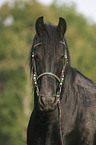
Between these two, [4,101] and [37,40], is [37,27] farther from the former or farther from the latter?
[4,101]

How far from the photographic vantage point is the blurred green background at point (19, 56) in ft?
106

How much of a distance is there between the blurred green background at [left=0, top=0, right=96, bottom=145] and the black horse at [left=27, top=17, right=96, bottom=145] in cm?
2477

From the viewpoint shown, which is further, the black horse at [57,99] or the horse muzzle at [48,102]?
the black horse at [57,99]

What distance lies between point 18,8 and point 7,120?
36.9ft

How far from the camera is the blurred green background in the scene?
106ft

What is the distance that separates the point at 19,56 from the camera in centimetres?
3331

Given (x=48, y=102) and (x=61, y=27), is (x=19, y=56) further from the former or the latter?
(x=48, y=102)

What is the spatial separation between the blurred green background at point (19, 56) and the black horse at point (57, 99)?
24771mm

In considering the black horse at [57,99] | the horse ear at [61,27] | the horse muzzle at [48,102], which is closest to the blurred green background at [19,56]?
the black horse at [57,99]

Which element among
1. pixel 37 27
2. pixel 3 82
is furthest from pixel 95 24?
pixel 37 27

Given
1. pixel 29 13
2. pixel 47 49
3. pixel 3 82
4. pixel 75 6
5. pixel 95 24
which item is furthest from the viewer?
pixel 95 24

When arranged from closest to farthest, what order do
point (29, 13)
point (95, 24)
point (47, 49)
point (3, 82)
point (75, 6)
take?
point (47, 49) < point (29, 13) < point (3, 82) < point (75, 6) < point (95, 24)

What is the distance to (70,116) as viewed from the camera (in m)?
5.73

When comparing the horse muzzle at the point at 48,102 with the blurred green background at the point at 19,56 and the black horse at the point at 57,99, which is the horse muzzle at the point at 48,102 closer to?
the black horse at the point at 57,99
